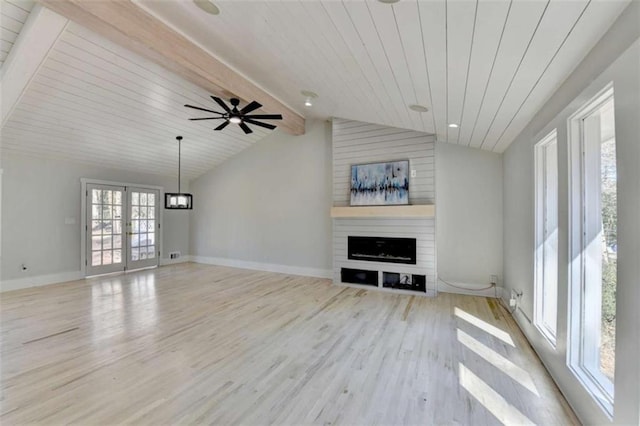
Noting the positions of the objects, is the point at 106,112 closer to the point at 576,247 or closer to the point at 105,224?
the point at 105,224

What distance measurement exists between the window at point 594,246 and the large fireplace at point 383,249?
10.1 feet

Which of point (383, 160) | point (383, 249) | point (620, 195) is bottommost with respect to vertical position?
point (383, 249)

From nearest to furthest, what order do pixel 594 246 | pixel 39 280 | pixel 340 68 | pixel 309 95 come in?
pixel 594 246, pixel 340 68, pixel 309 95, pixel 39 280

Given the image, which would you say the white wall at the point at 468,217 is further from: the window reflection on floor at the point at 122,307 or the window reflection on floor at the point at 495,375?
the window reflection on floor at the point at 122,307

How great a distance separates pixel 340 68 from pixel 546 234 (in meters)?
2.79

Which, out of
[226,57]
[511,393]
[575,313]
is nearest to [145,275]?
[226,57]

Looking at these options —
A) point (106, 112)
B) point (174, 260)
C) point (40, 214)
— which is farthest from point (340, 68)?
point (174, 260)

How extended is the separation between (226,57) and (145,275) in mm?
5481

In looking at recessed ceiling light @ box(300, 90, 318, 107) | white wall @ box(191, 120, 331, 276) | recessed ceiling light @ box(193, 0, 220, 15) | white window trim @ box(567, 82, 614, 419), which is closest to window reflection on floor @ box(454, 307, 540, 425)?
white window trim @ box(567, 82, 614, 419)

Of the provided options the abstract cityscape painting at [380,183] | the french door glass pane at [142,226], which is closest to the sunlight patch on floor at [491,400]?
the abstract cityscape painting at [380,183]

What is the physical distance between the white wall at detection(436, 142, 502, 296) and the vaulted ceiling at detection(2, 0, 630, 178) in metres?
0.37

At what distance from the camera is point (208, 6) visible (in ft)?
8.56

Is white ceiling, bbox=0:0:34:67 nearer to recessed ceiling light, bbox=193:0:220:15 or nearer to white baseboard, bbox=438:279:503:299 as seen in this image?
recessed ceiling light, bbox=193:0:220:15

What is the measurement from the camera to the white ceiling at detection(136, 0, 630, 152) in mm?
1646
